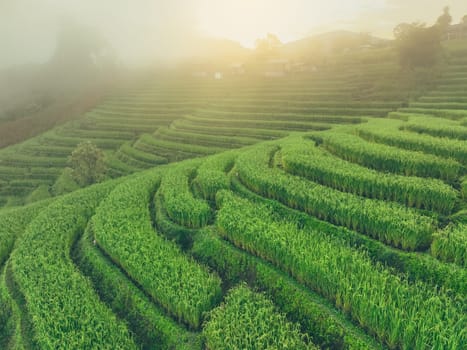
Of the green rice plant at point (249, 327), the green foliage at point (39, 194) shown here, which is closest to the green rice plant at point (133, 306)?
the green rice plant at point (249, 327)

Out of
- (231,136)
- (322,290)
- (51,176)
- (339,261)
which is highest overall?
(339,261)

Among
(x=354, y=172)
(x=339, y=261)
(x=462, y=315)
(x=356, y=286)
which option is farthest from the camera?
(x=354, y=172)

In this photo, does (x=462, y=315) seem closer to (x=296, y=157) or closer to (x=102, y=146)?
(x=296, y=157)

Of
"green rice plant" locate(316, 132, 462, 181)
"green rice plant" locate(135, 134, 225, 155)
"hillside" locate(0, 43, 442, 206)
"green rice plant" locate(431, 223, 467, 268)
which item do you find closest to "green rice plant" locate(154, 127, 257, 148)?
"hillside" locate(0, 43, 442, 206)

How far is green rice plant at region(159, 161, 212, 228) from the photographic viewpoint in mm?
21047

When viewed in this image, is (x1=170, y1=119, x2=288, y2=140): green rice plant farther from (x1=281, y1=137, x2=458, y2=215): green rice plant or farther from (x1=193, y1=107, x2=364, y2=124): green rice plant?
(x1=281, y1=137, x2=458, y2=215): green rice plant

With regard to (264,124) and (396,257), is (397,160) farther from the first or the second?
(264,124)

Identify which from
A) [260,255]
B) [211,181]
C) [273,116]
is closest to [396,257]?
[260,255]

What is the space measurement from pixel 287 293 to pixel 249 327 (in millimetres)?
2833

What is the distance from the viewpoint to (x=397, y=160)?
24.7 metres

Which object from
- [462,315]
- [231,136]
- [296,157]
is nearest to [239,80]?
[231,136]

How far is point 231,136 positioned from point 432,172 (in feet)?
134

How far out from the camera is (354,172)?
2322cm

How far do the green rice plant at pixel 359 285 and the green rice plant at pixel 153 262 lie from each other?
314 cm
